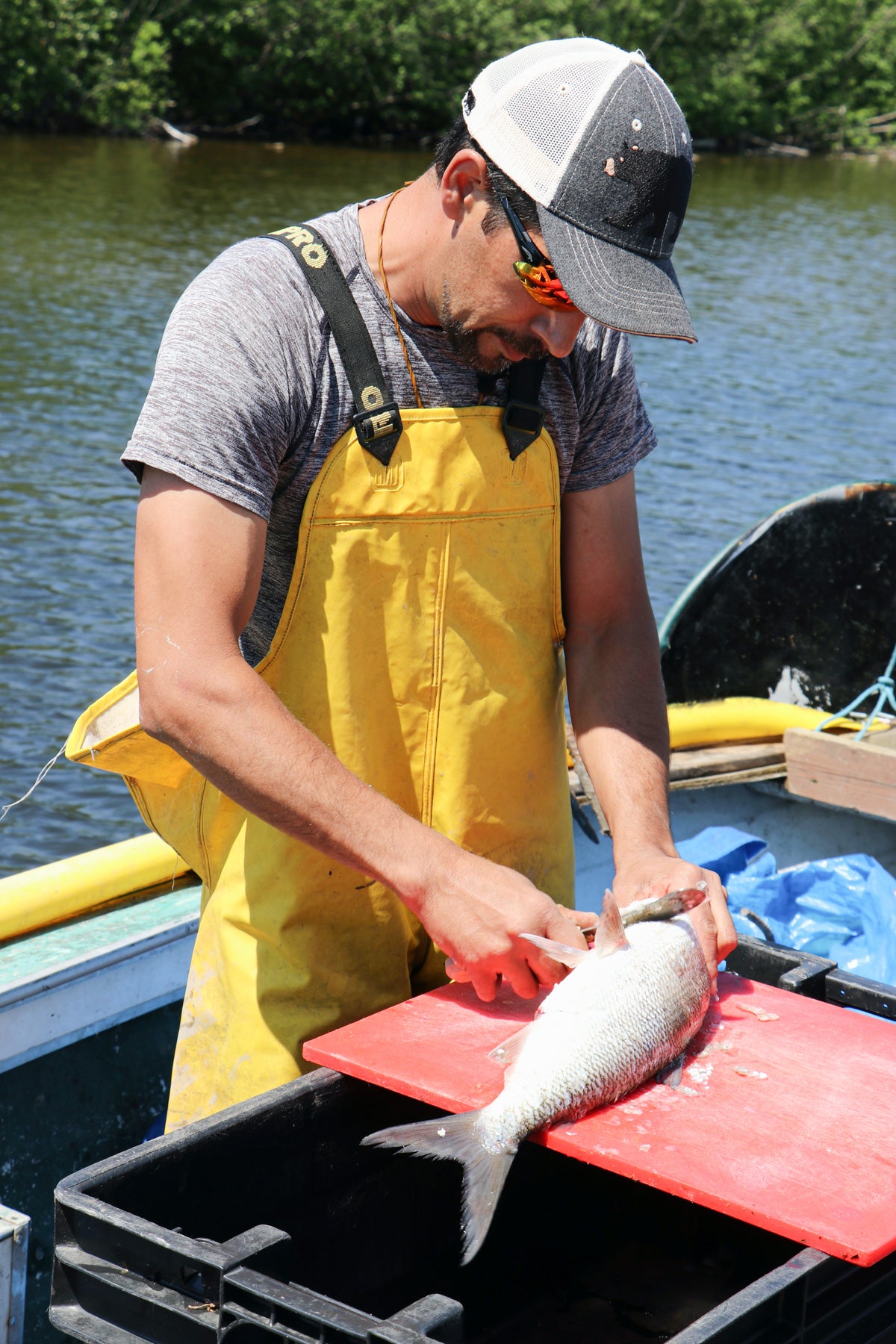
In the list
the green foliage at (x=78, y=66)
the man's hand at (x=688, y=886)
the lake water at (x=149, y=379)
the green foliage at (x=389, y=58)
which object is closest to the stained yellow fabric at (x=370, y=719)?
the man's hand at (x=688, y=886)

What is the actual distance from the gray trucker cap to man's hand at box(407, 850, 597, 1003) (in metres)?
0.90

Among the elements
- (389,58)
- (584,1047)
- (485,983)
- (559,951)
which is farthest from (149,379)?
(389,58)

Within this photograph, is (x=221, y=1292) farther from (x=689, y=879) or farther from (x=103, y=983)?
(x=103, y=983)

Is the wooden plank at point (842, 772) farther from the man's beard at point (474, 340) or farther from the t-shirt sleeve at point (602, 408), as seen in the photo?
the man's beard at point (474, 340)

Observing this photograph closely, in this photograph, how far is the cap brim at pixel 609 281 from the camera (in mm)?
2250

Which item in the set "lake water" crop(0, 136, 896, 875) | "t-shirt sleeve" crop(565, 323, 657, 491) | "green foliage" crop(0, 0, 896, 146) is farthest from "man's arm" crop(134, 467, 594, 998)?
"green foliage" crop(0, 0, 896, 146)

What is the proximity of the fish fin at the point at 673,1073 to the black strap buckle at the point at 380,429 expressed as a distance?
1086mm

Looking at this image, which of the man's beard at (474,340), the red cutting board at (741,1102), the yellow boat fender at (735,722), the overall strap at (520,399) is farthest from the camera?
the yellow boat fender at (735,722)

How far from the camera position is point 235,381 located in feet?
7.36

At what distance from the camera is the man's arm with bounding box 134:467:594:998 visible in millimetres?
2221

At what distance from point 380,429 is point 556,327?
341mm

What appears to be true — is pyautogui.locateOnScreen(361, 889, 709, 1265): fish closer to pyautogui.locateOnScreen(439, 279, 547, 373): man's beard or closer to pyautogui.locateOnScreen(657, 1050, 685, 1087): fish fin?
pyautogui.locateOnScreen(657, 1050, 685, 1087): fish fin

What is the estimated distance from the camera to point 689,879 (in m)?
2.67

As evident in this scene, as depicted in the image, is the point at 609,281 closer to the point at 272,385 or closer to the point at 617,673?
the point at 272,385
